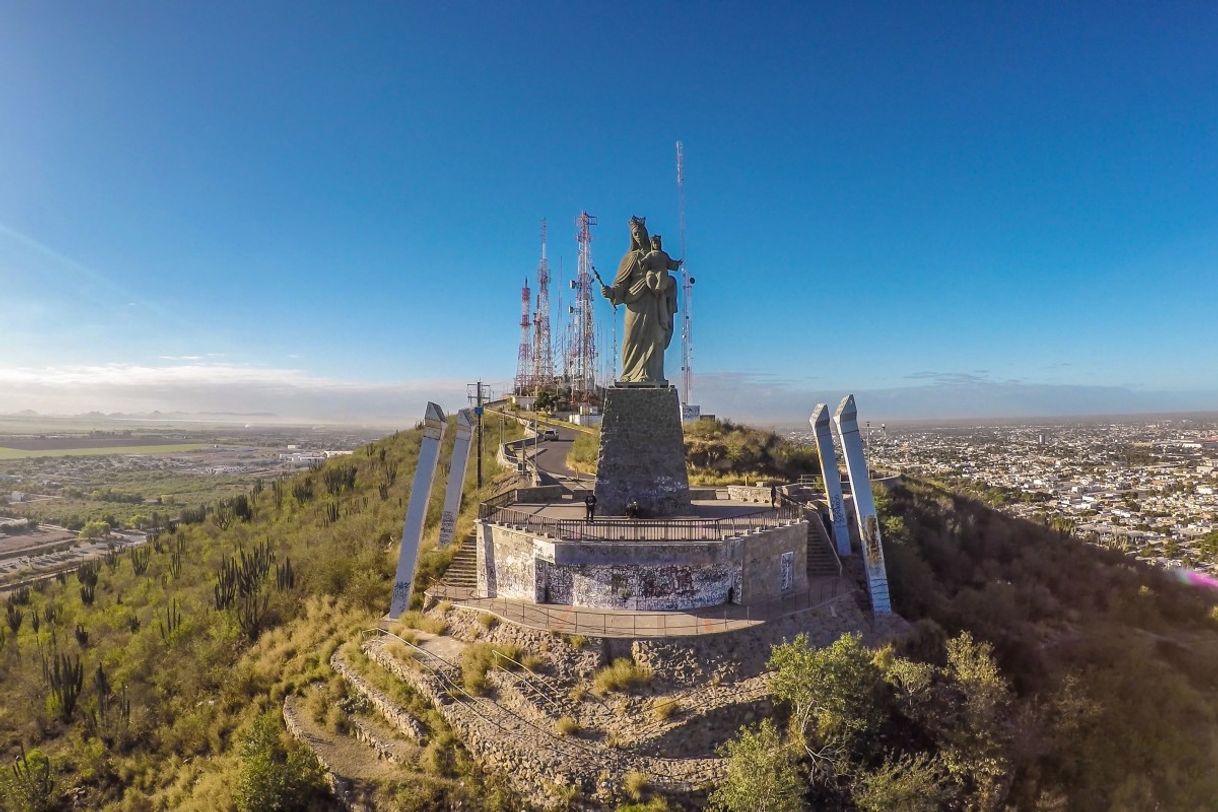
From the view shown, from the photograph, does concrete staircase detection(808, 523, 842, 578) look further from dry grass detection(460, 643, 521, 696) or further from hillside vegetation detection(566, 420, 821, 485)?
dry grass detection(460, 643, 521, 696)

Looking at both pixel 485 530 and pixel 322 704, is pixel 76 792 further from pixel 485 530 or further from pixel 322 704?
pixel 485 530

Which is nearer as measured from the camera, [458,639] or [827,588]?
[458,639]

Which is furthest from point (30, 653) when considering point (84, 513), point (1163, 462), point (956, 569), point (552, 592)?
point (1163, 462)

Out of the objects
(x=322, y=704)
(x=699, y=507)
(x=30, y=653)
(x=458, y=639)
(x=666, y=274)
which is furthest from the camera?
(x=30, y=653)

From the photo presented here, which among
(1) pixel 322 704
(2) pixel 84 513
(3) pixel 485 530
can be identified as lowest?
(2) pixel 84 513

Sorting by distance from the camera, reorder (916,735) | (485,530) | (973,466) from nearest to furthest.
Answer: (916,735)
(485,530)
(973,466)

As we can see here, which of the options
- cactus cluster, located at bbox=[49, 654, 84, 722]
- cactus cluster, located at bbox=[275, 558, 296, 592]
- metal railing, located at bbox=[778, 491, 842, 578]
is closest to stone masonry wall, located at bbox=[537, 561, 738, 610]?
metal railing, located at bbox=[778, 491, 842, 578]

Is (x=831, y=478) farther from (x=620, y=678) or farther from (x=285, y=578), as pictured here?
(x=285, y=578)

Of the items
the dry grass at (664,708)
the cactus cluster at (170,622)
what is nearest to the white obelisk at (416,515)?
the dry grass at (664,708)

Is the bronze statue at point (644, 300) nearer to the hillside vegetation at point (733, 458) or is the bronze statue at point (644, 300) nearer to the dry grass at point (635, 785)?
the hillside vegetation at point (733, 458)
